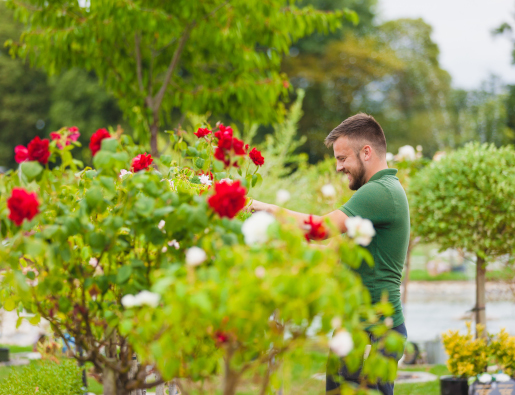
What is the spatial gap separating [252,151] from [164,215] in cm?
81

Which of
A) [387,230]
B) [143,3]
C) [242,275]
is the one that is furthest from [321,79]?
[242,275]

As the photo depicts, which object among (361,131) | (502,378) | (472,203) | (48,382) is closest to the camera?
(361,131)

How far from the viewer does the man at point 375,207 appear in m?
2.59

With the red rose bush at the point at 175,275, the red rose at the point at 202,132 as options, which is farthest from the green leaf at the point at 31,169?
the red rose at the point at 202,132


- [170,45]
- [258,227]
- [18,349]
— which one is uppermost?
[170,45]

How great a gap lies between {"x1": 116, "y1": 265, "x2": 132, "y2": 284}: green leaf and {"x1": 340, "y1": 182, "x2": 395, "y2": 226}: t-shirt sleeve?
48.2 inches

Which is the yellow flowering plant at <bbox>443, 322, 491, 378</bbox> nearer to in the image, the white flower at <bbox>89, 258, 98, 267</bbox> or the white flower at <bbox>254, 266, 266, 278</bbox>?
the white flower at <bbox>89, 258, 98, 267</bbox>

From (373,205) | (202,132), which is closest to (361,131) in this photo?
(373,205)

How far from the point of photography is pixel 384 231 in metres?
2.65

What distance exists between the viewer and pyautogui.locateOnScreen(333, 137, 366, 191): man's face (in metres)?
2.77

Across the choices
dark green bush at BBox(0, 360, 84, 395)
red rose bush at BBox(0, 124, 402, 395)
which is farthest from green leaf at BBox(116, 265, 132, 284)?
dark green bush at BBox(0, 360, 84, 395)

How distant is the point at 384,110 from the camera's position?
25.8 metres

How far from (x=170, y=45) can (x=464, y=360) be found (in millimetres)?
4393

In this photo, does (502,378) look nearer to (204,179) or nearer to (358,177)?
(358,177)
